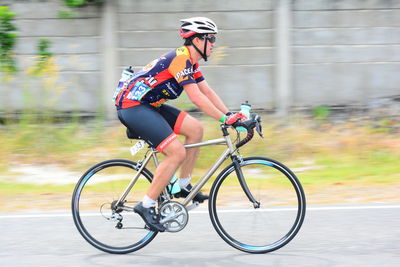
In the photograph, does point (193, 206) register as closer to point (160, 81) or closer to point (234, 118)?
point (234, 118)

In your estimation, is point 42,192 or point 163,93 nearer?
point 163,93

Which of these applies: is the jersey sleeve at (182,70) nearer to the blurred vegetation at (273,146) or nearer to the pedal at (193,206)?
the pedal at (193,206)

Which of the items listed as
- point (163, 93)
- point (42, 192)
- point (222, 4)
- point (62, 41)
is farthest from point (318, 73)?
point (163, 93)

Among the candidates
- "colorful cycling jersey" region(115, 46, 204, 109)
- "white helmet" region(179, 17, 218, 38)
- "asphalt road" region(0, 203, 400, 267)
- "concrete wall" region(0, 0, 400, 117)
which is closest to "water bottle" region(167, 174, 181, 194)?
"asphalt road" region(0, 203, 400, 267)

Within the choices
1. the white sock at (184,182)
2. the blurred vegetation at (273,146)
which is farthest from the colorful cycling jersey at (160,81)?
the blurred vegetation at (273,146)

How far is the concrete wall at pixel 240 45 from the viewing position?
988cm

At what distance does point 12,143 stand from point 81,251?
4.19 m

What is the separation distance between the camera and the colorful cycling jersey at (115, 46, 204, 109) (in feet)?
16.3

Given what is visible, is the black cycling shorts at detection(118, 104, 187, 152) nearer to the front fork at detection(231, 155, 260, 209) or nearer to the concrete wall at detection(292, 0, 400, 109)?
the front fork at detection(231, 155, 260, 209)

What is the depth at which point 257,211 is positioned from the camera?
535 cm

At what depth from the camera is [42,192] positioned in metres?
7.78

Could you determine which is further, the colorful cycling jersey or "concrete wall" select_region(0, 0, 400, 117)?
"concrete wall" select_region(0, 0, 400, 117)

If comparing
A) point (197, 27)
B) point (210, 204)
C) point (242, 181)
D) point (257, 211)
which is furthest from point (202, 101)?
point (257, 211)

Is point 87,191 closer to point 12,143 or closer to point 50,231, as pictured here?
point 50,231
